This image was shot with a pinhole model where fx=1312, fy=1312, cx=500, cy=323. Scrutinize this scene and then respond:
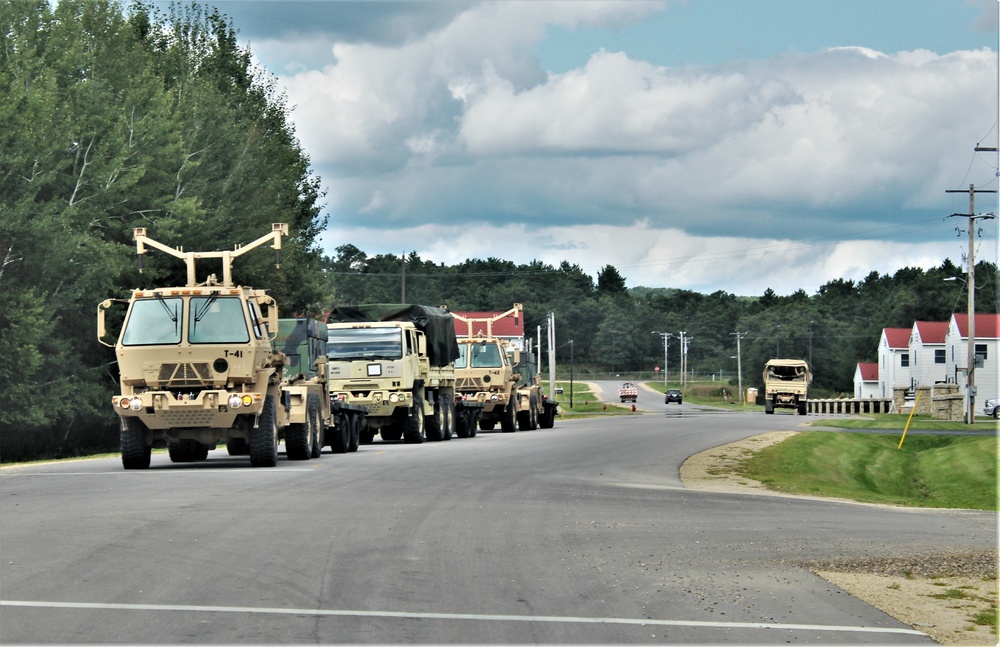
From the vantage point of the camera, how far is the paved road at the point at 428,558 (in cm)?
887

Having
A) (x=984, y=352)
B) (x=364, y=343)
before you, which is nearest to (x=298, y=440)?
(x=364, y=343)

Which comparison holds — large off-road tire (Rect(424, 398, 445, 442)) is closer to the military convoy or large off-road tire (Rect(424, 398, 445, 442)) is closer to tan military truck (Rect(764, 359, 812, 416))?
the military convoy

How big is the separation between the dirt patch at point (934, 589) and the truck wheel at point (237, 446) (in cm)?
1417

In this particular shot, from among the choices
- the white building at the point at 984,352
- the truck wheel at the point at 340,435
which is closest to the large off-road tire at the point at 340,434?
the truck wheel at the point at 340,435

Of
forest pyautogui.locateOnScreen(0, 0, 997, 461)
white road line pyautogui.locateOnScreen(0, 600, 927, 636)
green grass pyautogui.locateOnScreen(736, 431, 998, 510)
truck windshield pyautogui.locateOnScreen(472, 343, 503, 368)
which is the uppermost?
forest pyautogui.locateOnScreen(0, 0, 997, 461)

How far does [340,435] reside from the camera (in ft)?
99.8

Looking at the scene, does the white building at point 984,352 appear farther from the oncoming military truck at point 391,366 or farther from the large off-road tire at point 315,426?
the large off-road tire at point 315,426

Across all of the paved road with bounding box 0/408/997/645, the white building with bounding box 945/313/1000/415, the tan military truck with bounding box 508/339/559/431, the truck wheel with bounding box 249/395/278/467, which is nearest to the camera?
the paved road with bounding box 0/408/997/645

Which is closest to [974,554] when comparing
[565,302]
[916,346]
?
[916,346]

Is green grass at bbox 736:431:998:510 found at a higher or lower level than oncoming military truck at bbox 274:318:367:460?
lower

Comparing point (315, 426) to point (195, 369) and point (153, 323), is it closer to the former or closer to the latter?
point (195, 369)

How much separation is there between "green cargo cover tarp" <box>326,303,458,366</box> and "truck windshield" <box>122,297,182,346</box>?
43.3 ft

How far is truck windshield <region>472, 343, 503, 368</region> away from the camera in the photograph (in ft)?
153

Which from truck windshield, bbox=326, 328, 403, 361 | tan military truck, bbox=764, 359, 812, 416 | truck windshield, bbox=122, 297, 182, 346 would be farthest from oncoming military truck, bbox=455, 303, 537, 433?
tan military truck, bbox=764, 359, 812, 416
